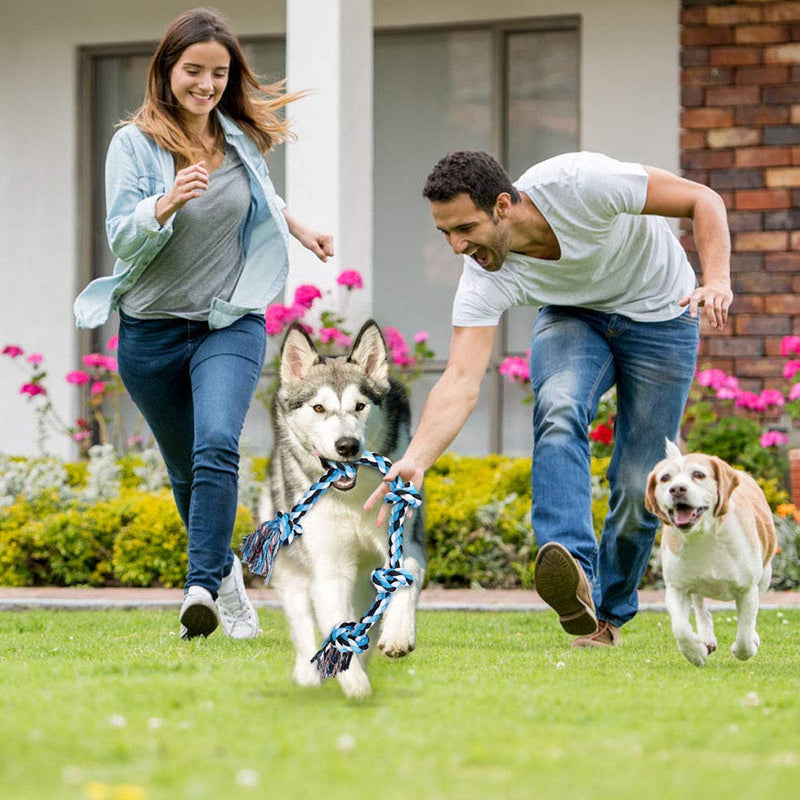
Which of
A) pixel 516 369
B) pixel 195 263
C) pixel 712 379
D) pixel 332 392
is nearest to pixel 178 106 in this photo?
pixel 195 263

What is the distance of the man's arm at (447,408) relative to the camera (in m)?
4.27

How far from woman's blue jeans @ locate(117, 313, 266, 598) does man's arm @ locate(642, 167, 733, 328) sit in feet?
5.65

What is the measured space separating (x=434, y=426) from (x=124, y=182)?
5.57 ft

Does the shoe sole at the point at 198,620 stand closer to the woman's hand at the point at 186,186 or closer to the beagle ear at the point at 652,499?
the woman's hand at the point at 186,186

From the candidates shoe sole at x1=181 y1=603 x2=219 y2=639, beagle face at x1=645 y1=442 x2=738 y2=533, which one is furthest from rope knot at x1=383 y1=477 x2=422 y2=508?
shoe sole at x1=181 y1=603 x2=219 y2=639

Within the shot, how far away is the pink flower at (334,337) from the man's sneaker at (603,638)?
3805mm

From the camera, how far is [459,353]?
5160 mm

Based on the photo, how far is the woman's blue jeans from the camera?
5.62 metres

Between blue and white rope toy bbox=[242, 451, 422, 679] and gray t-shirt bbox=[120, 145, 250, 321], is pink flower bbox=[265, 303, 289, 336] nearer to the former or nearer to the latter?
gray t-shirt bbox=[120, 145, 250, 321]

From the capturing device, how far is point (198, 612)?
559 centimetres

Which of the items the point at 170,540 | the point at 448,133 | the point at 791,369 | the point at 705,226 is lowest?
the point at 170,540

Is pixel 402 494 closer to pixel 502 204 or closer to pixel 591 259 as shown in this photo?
pixel 502 204

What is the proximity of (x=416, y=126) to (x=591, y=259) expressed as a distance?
634 cm

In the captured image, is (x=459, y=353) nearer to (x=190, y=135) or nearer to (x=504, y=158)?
(x=190, y=135)
